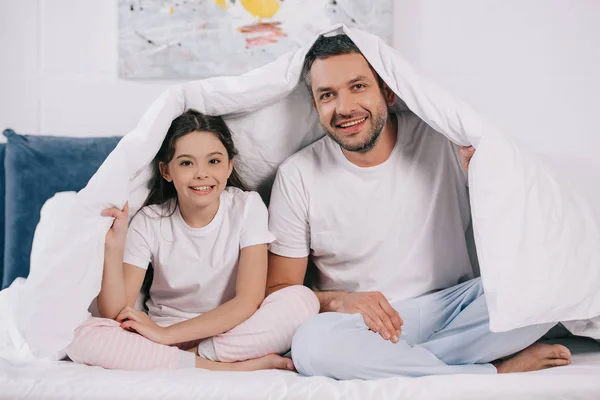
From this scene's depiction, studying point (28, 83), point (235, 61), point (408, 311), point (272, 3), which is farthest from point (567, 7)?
point (28, 83)

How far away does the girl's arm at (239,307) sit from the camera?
141 cm

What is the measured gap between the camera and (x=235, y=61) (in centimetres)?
213

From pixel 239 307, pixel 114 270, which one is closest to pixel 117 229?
pixel 114 270

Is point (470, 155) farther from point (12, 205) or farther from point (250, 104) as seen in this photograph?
point (12, 205)

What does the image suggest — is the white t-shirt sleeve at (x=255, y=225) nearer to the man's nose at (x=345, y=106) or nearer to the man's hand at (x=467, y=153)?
the man's nose at (x=345, y=106)

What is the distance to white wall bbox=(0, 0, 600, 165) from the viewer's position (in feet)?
7.04

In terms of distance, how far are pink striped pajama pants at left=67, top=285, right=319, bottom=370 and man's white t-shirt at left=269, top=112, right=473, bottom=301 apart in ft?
0.56

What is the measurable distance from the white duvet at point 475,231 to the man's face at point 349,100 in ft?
0.19

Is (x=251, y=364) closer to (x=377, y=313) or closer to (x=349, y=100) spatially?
(x=377, y=313)

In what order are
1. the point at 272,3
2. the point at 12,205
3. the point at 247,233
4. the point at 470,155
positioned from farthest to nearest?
the point at 272,3 → the point at 12,205 → the point at 247,233 → the point at 470,155

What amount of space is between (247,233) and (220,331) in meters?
0.25

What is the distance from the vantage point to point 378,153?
5.24ft

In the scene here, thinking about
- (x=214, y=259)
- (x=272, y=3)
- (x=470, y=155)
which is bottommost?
(x=214, y=259)

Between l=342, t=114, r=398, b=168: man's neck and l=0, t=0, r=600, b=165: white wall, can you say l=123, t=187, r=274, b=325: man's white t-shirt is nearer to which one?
l=342, t=114, r=398, b=168: man's neck
